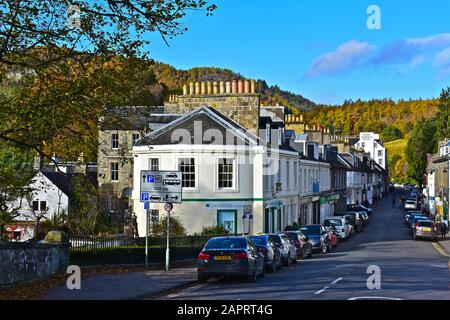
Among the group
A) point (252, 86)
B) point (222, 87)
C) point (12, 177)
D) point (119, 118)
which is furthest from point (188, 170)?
point (119, 118)

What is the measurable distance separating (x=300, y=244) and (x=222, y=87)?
45.0 feet

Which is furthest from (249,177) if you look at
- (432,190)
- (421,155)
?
(421,155)

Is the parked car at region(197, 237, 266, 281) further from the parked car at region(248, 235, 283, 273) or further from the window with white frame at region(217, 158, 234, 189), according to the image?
the window with white frame at region(217, 158, 234, 189)

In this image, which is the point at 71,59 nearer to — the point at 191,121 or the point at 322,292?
the point at 322,292

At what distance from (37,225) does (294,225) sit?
1799 cm

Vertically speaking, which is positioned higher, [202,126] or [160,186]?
[202,126]

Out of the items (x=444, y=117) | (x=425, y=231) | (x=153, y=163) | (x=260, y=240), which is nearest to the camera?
(x=260, y=240)

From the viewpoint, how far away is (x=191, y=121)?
42.2m

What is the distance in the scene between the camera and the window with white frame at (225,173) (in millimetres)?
41625

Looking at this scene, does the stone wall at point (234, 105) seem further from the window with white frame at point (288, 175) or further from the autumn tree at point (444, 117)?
the autumn tree at point (444, 117)

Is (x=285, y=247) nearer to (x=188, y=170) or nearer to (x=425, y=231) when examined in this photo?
(x=188, y=170)

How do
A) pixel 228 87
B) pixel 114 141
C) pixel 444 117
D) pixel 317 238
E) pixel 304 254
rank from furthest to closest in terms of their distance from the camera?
1. pixel 444 117
2. pixel 114 141
3. pixel 228 87
4. pixel 317 238
5. pixel 304 254

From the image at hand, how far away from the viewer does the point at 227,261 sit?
858 inches

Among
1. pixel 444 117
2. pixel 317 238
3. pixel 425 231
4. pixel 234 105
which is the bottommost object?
pixel 425 231
